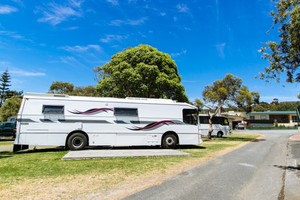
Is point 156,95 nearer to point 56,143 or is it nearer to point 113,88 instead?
point 113,88

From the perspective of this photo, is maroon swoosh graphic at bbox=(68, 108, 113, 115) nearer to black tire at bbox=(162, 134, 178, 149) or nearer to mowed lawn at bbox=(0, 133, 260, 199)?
black tire at bbox=(162, 134, 178, 149)

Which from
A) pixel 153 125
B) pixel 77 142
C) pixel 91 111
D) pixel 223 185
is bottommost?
pixel 223 185

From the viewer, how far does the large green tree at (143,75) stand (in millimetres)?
22141

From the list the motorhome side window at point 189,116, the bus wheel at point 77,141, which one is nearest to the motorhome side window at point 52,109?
the bus wheel at point 77,141

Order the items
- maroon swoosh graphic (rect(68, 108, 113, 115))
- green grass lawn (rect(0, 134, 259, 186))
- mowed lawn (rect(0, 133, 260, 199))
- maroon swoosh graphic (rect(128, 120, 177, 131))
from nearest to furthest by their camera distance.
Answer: mowed lawn (rect(0, 133, 260, 199)), green grass lawn (rect(0, 134, 259, 186)), maroon swoosh graphic (rect(68, 108, 113, 115)), maroon swoosh graphic (rect(128, 120, 177, 131))

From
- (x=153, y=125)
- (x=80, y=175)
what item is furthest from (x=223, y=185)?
(x=153, y=125)

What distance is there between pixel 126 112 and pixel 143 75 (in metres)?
8.56

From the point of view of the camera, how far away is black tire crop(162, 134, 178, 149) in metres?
14.6

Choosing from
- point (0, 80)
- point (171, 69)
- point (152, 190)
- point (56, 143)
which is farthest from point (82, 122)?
point (0, 80)

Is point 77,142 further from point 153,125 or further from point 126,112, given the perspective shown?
point 153,125

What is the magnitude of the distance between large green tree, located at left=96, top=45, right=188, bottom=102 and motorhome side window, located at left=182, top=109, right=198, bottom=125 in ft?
23.5

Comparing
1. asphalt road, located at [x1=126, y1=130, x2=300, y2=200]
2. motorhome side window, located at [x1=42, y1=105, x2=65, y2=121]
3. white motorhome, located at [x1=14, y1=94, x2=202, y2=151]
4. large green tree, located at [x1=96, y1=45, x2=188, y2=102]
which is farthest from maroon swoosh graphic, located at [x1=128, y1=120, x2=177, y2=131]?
large green tree, located at [x1=96, y1=45, x2=188, y2=102]

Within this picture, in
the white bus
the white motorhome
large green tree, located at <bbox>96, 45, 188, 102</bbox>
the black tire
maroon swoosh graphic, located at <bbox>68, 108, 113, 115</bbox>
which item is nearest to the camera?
the white motorhome

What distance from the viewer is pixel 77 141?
13242 millimetres
